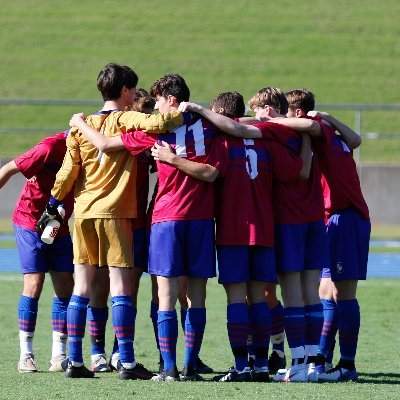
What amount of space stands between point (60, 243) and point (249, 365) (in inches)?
61.3

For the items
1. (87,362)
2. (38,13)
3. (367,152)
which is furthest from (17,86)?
(87,362)

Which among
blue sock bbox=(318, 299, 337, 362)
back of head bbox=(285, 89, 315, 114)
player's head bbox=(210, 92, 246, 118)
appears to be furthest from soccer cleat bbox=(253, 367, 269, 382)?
back of head bbox=(285, 89, 315, 114)

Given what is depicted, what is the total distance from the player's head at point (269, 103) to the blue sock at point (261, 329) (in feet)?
3.98

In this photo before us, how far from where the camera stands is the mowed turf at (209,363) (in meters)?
6.04

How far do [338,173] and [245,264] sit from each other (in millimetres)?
949

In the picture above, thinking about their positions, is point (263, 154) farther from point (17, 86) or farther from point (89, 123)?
point (17, 86)

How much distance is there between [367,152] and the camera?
23.2 meters

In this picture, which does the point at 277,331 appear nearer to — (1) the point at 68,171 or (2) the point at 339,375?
(2) the point at 339,375

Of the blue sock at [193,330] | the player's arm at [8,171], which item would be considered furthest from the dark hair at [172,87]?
the blue sock at [193,330]

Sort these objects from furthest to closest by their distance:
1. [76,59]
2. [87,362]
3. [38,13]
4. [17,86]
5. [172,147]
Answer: [38,13]
[76,59]
[17,86]
[87,362]
[172,147]

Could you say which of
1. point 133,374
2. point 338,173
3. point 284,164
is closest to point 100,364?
point 133,374

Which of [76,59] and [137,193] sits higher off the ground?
[76,59]

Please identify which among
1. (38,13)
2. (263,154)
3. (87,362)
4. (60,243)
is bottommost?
(87,362)

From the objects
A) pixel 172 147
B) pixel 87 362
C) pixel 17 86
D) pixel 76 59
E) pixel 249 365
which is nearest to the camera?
pixel 172 147
